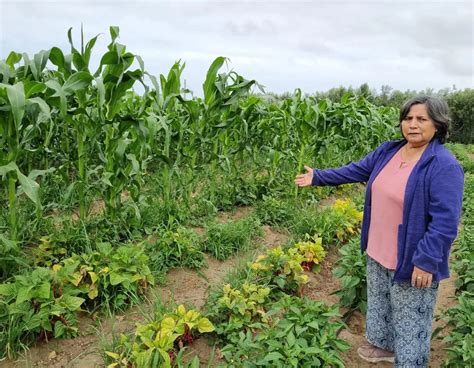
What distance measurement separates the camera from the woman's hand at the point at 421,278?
6.93 ft

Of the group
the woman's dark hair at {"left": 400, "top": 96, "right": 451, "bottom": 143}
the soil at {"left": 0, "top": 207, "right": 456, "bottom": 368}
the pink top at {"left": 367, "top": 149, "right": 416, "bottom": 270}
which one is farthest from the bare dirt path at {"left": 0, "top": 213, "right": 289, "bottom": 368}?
the woman's dark hair at {"left": 400, "top": 96, "right": 451, "bottom": 143}

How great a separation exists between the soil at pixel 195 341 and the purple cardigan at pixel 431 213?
99cm

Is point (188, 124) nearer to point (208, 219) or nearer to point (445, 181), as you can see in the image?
point (208, 219)

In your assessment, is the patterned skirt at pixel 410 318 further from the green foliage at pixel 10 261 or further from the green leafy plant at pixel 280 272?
the green foliage at pixel 10 261

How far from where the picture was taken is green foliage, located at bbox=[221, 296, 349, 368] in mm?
2033

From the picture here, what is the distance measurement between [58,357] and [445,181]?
2496 millimetres

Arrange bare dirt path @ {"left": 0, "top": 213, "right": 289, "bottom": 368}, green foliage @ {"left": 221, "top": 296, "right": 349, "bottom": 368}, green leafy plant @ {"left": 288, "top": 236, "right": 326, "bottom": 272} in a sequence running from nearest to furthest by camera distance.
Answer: green foliage @ {"left": 221, "top": 296, "right": 349, "bottom": 368}
bare dirt path @ {"left": 0, "top": 213, "right": 289, "bottom": 368}
green leafy plant @ {"left": 288, "top": 236, "right": 326, "bottom": 272}

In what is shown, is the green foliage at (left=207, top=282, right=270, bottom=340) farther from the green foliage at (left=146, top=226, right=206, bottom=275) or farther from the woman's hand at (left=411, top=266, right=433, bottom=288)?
the woman's hand at (left=411, top=266, right=433, bottom=288)

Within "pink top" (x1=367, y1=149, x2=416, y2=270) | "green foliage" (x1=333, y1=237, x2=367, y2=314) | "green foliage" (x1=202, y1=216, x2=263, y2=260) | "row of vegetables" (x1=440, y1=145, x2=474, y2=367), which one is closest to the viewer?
"row of vegetables" (x1=440, y1=145, x2=474, y2=367)

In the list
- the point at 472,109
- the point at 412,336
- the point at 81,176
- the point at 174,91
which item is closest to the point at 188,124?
the point at 174,91

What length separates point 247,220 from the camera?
448 centimetres

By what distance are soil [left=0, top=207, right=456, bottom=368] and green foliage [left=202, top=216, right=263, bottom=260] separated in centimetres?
8

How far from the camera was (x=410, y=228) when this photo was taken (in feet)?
7.14

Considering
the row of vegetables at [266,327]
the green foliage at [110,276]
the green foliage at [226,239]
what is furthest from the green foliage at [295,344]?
the green foliage at [226,239]
